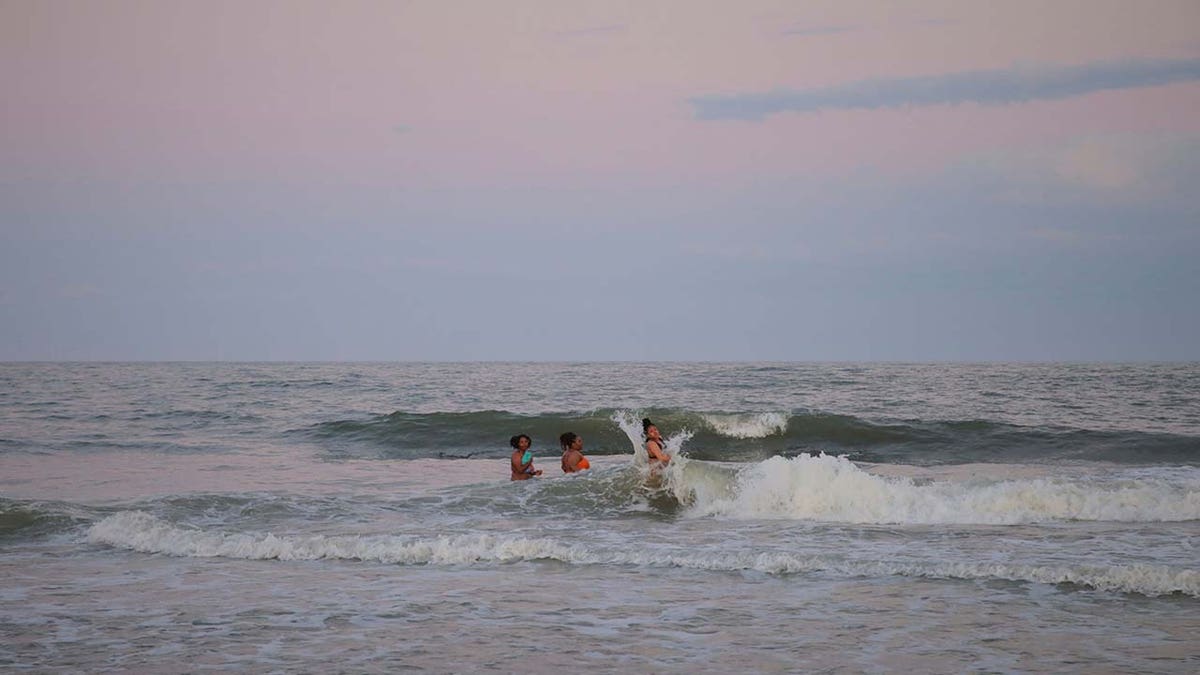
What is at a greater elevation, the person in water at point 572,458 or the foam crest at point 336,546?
the person in water at point 572,458

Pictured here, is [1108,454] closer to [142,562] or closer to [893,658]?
[893,658]

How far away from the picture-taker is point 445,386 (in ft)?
162

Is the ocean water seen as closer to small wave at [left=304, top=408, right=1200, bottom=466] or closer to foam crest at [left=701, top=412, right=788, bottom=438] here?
small wave at [left=304, top=408, right=1200, bottom=466]

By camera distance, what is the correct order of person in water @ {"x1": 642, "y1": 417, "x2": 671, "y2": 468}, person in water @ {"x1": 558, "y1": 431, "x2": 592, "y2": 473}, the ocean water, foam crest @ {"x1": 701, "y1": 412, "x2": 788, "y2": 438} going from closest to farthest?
the ocean water, person in water @ {"x1": 642, "y1": 417, "x2": 671, "y2": 468}, person in water @ {"x1": 558, "y1": 431, "x2": 592, "y2": 473}, foam crest @ {"x1": 701, "y1": 412, "x2": 788, "y2": 438}

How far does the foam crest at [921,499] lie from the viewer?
44.1 ft

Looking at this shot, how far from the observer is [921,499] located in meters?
14.2

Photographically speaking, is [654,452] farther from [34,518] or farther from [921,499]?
[34,518]

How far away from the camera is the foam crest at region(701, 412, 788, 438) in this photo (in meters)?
28.8

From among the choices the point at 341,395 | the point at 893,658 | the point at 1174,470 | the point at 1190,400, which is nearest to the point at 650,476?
the point at 893,658

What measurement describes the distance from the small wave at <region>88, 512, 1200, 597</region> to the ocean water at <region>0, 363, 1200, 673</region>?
0.11ft

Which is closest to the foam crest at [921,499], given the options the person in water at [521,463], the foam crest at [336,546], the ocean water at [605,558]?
the ocean water at [605,558]

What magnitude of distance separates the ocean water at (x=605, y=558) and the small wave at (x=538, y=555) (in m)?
0.03

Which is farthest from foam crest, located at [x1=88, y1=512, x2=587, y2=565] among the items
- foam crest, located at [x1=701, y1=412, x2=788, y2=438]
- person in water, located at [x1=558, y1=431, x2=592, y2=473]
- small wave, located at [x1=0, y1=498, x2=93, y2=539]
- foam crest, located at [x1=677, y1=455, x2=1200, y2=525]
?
foam crest, located at [x1=701, y1=412, x2=788, y2=438]

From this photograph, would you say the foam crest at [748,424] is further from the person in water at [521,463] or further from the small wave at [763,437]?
the person in water at [521,463]
